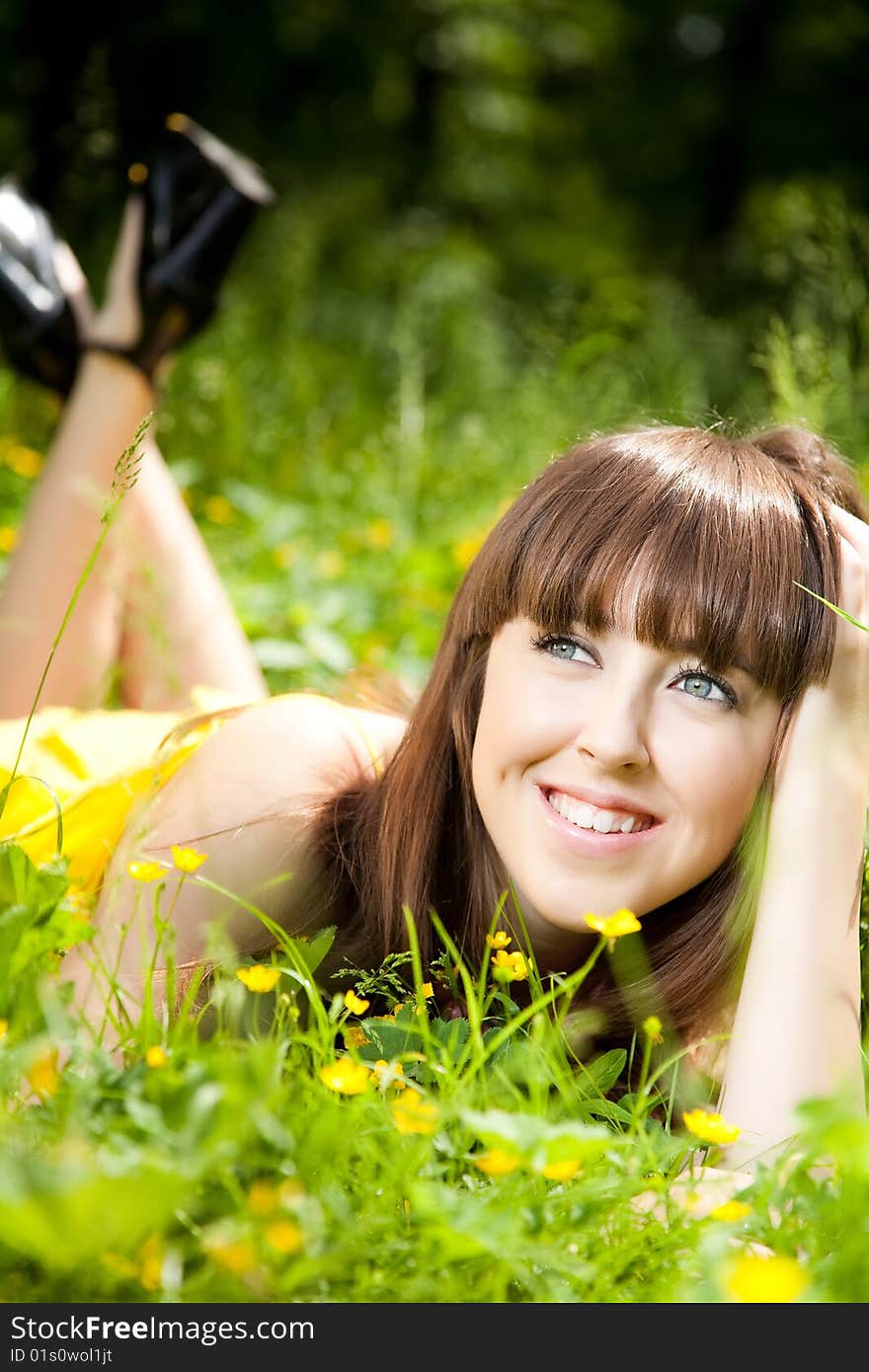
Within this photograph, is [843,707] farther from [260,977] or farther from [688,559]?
[260,977]

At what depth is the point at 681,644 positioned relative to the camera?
153 centimetres

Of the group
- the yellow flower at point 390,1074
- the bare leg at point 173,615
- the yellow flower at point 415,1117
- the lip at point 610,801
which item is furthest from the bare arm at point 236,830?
the bare leg at point 173,615

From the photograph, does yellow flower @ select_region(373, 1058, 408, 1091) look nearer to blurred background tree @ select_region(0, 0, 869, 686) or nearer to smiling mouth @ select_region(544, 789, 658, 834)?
smiling mouth @ select_region(544, 789, 658, 834)

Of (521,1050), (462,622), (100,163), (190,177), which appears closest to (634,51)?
(100,163)

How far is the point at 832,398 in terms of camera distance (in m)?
2.80

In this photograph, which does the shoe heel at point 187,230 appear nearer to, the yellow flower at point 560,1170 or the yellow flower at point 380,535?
the yellow flower at point 380,535

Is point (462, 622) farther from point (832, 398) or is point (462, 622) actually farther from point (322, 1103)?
point (832, 398)

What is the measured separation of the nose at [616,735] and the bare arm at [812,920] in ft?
0.65

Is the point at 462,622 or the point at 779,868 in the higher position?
the point at 462,622

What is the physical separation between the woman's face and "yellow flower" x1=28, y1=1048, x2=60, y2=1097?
67cm

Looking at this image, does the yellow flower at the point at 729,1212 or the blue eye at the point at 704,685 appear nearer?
the yellow flower at the point at 729,1212

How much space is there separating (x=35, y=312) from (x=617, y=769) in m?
2.02

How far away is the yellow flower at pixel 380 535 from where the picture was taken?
3.46 m
